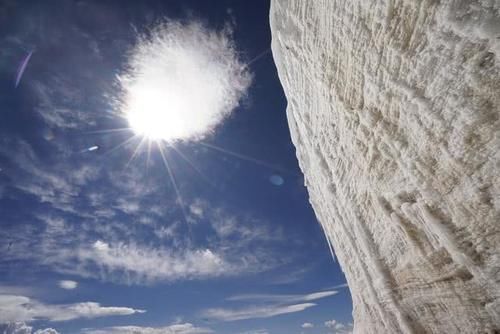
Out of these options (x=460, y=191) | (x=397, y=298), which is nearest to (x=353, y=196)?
(x=397, y=298)

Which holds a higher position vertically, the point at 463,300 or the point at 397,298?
the point at 397,298

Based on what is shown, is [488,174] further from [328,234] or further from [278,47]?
[328,234]

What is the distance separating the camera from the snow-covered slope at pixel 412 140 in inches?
143

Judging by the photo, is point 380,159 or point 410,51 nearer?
point 410,51

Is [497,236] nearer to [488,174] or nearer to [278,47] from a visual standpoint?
[488,174]

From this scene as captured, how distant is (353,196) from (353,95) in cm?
308

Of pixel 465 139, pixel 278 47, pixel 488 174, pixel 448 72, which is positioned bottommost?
pixel 488 174

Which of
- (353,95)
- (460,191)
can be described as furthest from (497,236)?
(353,95)

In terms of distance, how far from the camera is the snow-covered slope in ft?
12.0

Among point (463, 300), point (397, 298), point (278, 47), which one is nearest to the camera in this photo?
point (463, 300)

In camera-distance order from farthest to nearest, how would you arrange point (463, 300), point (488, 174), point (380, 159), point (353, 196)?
point (353, 196) < point (380, 159) < point (463, 300) < point (488, 174)

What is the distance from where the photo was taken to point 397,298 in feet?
23.0

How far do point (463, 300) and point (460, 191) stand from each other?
8.11ft

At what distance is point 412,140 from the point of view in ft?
15.9
